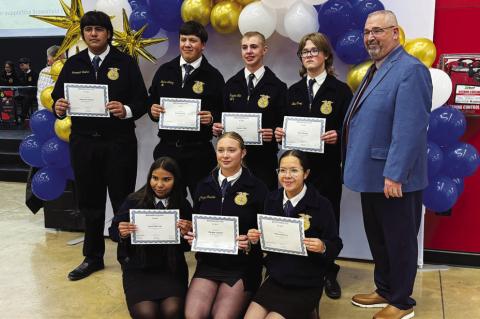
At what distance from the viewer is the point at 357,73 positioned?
3.28 m

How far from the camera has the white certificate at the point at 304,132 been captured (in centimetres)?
300

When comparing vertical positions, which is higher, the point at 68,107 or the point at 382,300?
the point at 68,107

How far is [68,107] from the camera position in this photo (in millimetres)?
3330

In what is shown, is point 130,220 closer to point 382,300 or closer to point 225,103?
point 225,103

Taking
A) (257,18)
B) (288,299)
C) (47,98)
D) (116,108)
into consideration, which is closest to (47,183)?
(47,98)

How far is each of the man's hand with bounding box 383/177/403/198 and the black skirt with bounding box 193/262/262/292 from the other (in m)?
0.82

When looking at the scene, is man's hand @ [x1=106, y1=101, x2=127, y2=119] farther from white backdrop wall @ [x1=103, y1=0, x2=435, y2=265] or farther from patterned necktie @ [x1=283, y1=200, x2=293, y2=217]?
patterned necktie @ [x1=283, y1=200, x2=293, y2=217]

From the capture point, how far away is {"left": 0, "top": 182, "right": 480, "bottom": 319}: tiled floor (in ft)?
10.1

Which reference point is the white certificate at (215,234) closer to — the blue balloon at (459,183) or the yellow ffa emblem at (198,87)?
the yellow ffa emblem at (198,87)

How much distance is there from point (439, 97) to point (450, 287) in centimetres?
127

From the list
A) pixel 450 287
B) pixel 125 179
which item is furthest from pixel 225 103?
pixel 450 287

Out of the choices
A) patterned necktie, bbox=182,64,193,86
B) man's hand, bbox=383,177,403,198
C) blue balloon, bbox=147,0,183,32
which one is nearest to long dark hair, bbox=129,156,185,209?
patterned necktie, bbox=182,64,193,86

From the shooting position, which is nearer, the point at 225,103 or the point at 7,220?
the point at 225,103

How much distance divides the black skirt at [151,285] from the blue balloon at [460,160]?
185 centimetres
